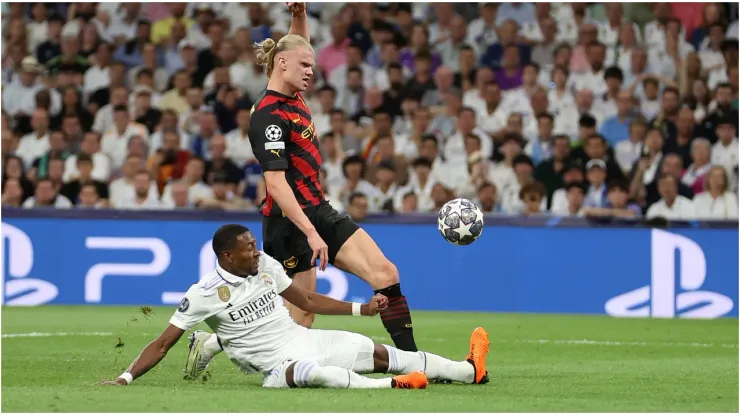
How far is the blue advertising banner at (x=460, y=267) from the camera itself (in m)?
14.6

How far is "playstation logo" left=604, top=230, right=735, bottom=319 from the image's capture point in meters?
14.5

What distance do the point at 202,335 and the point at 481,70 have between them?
1036 cm

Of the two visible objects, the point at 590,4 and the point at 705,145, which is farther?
the point at 590,4

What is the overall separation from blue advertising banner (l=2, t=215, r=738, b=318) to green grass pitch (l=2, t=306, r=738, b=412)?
0.37 meters

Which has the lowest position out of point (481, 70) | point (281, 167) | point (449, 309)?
point (449, 309)

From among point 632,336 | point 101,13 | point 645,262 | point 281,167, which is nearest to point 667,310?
point 645,262

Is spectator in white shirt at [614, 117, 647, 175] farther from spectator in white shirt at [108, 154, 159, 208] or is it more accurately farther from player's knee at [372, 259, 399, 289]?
player's knee at [372, 259, 399, 289]

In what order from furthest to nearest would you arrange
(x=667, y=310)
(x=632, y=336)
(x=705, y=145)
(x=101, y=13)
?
1. (x=101, y=13)
2. (x=705, y=145)
3. (x=667, y=310)
4. (x=632, y=336)

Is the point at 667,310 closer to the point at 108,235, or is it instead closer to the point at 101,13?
the point at 108,235

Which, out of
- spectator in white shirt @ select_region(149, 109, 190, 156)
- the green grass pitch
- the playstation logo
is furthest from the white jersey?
spectator in white shirt @ select_region(149, 109, 190, 156)

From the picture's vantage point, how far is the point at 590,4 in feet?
61.9

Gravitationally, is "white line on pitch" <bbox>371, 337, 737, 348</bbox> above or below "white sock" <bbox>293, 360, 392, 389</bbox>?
below

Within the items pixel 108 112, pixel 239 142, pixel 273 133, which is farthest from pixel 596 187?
pixel 273 133

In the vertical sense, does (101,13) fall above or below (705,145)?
above
